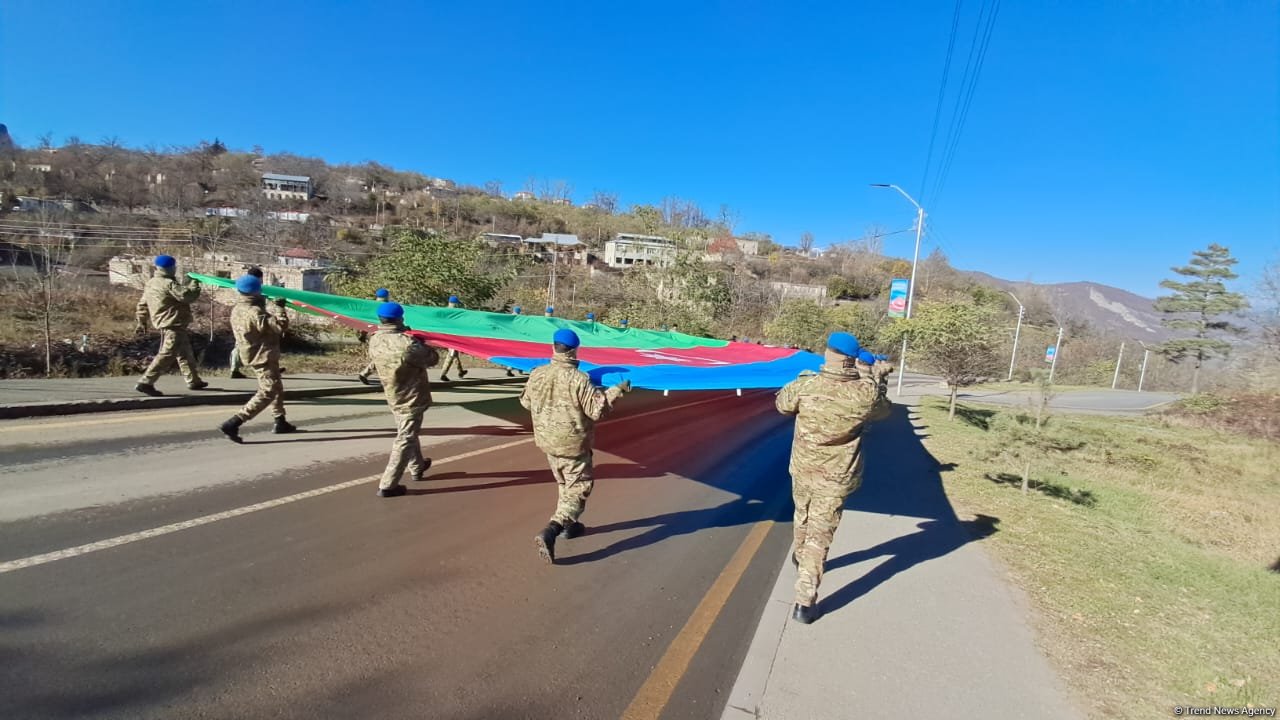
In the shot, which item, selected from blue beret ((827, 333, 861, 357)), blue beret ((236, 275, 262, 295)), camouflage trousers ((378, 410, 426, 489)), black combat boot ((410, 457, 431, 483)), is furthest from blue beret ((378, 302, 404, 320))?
blue beret ((827, 333, 861, 357))

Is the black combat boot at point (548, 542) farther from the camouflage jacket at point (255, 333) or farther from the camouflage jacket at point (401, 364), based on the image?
the camouflage jacket at point (255, 333)

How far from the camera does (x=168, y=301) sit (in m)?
7.55

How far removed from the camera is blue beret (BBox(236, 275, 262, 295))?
243 inches

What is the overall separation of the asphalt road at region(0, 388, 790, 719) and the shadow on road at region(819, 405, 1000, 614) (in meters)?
0.72

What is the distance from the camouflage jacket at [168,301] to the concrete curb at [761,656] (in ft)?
28.5

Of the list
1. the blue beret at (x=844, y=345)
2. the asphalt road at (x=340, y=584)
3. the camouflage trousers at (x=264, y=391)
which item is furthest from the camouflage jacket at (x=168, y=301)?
the blue beret at (x=844, y=345)

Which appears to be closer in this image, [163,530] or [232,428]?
[163,530]

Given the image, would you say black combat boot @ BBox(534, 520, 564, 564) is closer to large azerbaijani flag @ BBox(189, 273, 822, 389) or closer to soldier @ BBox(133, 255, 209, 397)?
large azerbaijani flag @ BBox(189, 273, 822, 389)

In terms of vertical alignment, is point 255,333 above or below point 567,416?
above

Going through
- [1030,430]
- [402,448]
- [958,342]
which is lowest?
[402,448]

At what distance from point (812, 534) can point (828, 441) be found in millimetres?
684

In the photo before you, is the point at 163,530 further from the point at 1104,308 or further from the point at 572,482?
the point at 1104,308

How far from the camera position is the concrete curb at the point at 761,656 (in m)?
2.61

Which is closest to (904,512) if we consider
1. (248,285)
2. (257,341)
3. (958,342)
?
(257,341)
